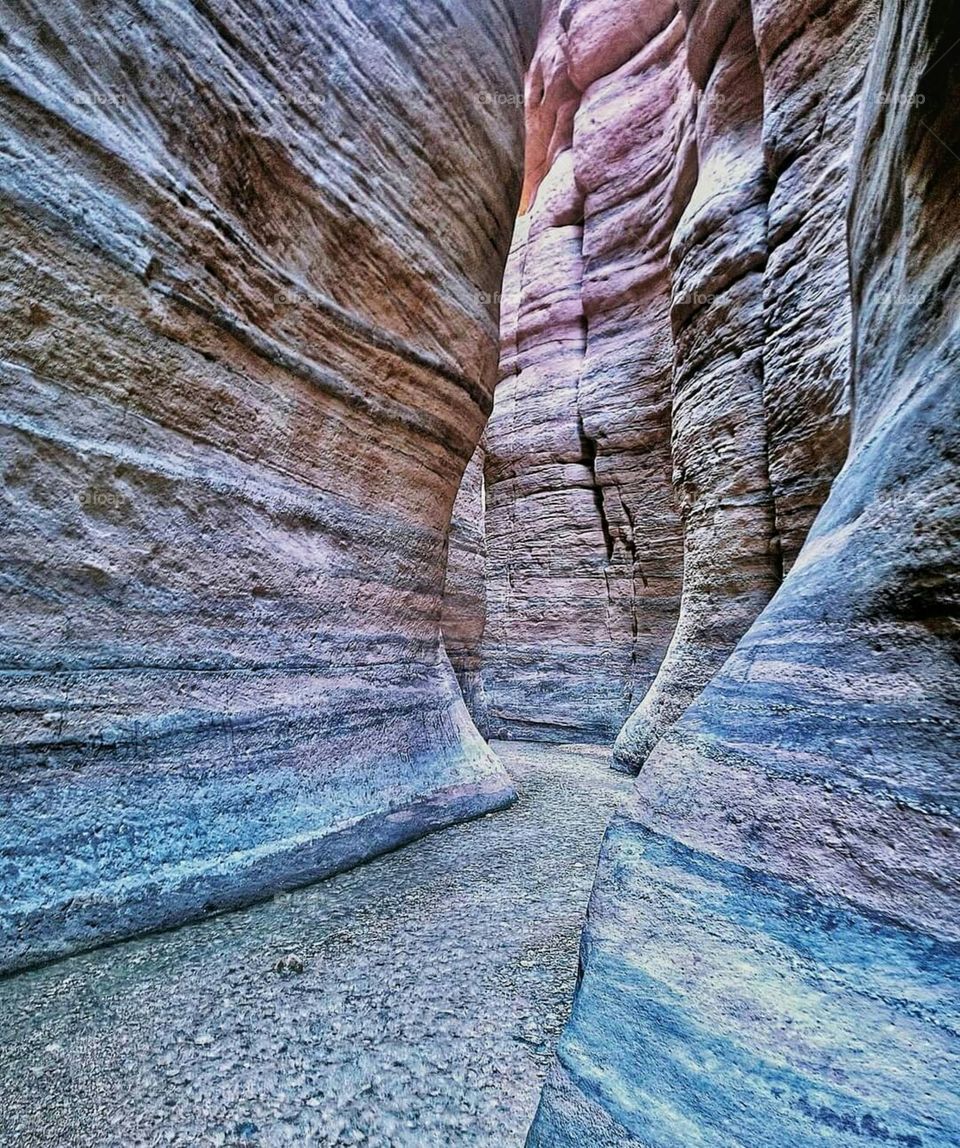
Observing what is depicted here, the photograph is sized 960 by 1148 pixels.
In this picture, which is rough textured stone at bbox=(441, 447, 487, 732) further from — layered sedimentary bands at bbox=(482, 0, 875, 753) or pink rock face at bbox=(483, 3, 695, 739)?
pink rock face at bbox=(483, 3, 695, 739)

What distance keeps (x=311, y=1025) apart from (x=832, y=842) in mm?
1085

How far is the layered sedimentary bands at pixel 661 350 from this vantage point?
3750 millimetres

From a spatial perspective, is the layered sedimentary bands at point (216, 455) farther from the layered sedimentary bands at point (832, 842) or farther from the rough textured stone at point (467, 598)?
the rough textured stone at point (467, 598)

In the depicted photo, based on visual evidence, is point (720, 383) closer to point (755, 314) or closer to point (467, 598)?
point (755, 314)

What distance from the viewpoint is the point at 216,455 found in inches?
78.7

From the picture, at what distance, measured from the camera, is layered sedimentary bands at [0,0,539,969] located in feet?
4.98

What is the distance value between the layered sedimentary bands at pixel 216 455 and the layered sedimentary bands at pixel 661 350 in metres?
2.45

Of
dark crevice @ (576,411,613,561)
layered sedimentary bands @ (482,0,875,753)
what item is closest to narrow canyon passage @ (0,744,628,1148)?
layered sedimentary bands @ (482,0,875,753)

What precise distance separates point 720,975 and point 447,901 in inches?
40.0

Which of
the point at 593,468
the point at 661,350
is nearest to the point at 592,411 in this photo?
the point at 593,468

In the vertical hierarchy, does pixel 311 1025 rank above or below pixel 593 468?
below

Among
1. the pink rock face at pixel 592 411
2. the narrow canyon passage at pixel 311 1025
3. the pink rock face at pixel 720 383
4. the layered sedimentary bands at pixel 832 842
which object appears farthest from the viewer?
the pink rock face at pixel 592 411

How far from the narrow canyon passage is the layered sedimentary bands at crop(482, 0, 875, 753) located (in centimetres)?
327

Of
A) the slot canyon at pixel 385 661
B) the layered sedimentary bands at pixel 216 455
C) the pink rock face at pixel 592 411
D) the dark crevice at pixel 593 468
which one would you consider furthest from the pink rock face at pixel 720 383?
the dark crevice at pixel 593 468
